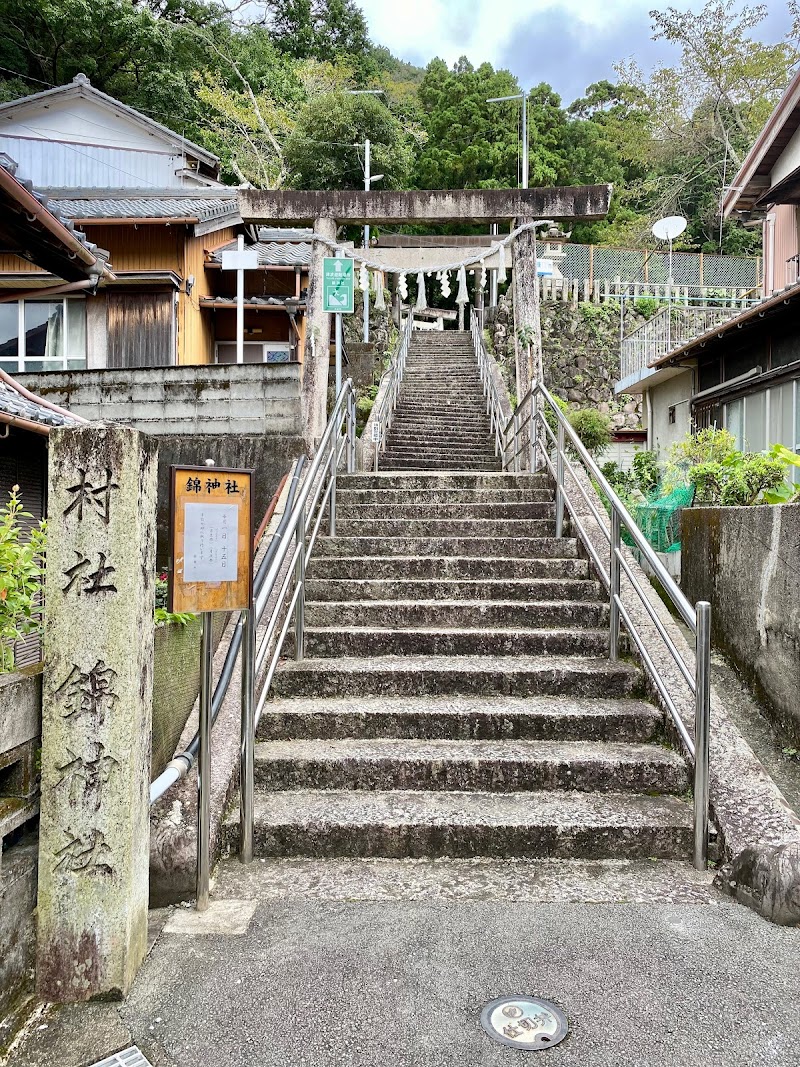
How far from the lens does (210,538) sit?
2807 millimetres

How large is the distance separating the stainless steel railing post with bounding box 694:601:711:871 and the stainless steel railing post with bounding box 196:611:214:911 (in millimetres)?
2026

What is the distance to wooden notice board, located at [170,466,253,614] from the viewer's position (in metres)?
2.67

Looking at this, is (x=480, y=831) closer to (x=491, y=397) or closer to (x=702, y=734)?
(x=702, y=734)

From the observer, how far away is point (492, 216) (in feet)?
28.9

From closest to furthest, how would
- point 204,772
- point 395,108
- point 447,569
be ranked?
point 204,772 < point 447,569 < point 395,108

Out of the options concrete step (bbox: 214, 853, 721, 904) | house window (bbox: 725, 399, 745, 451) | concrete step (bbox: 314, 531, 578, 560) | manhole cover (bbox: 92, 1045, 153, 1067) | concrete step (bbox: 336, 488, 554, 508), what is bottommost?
manhole cover (bbox: 92, 1045, 153, 1067)

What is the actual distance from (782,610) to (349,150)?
23.8 metres

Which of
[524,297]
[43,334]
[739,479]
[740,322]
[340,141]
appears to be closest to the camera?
[739,479]

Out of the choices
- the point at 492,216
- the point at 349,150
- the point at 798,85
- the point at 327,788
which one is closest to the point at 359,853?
the point at 327,788

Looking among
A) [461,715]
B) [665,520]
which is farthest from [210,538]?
[665,520]

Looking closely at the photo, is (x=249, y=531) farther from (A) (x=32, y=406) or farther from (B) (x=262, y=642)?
(A) (x=32, y=406)

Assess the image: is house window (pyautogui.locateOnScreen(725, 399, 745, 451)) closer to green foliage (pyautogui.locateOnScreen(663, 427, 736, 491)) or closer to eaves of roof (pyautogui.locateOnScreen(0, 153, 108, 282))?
green foliage (pyautogui.locateOnScreen(663, 427, 736, 491))

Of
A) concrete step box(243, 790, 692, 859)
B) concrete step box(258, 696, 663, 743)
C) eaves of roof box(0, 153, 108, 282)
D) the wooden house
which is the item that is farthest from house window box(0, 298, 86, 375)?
concrete step box(243, 790, 692, 859)

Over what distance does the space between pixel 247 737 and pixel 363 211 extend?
23.5 feet
